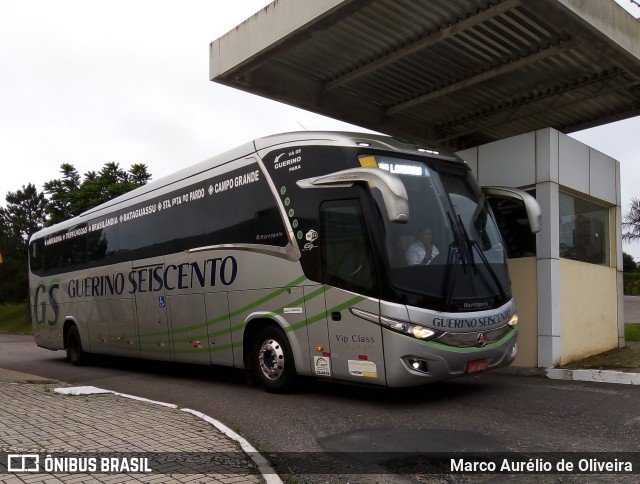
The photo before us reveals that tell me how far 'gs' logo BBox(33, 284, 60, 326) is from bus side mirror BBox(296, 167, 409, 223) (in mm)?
10360

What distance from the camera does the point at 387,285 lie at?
696 centimetres

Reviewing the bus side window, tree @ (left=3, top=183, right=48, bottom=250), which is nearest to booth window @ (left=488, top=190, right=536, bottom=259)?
the bus side window

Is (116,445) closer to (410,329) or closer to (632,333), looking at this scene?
(410,329)

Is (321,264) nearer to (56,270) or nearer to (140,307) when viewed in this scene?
(140,307)

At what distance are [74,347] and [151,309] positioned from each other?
4703mm

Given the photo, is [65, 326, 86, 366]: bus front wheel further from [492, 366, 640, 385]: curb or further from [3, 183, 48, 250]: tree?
[3, 183, 48, 250]: tree

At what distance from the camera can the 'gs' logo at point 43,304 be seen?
51.1 feet

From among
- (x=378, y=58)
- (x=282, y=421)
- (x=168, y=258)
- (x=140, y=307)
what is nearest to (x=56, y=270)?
(x=140, y=307)

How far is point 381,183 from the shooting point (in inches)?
260

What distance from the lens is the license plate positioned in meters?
7.20

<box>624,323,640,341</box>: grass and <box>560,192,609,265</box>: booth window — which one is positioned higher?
<box>560,192,609,265</box>: booth window

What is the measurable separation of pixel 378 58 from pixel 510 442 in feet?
27.2

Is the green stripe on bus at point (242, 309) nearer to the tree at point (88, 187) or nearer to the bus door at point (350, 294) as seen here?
the bus door at point (350, 294)

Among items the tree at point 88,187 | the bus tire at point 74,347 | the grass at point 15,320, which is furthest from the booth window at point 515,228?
the grass at point 15,320
